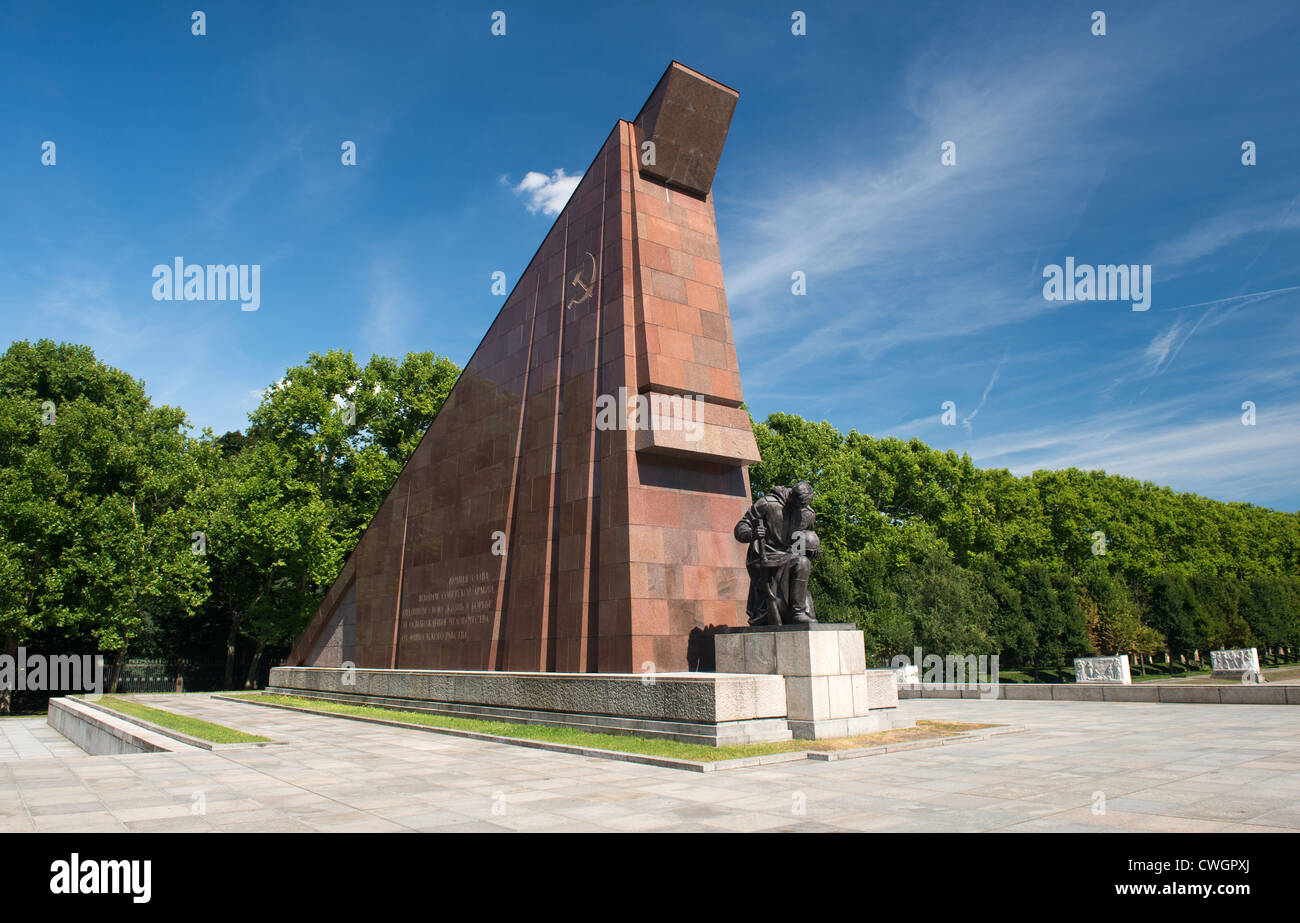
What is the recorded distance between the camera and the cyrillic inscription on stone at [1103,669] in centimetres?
2328

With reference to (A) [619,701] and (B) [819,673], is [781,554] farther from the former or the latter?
(A) [619,701]

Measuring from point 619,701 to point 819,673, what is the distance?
321 cm

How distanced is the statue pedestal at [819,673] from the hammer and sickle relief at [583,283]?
7.79m

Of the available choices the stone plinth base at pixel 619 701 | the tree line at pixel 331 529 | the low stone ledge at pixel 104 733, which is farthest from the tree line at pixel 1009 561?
the low stone ledge at pixel 104 733

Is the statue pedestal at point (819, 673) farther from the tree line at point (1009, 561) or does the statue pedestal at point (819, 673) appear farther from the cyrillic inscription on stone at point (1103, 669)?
the tree line at point (1009, 561)

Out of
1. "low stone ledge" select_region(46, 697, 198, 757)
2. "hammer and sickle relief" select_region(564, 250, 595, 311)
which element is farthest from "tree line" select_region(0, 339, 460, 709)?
"hammer and sickle relief" select_region(564, 250, 595, 311)

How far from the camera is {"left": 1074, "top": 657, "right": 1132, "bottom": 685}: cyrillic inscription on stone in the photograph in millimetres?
23281

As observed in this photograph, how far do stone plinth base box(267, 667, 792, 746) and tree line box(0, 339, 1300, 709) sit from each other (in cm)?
1701

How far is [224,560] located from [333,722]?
2012 centimetres

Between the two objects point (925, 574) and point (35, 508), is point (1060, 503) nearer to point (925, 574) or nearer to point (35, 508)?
point (925, 574)

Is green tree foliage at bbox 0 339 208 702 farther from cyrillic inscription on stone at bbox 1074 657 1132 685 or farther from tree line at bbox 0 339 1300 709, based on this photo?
cyrillic inscription on stone at bbox 1074 657 1132 685

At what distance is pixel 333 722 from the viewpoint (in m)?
17.5

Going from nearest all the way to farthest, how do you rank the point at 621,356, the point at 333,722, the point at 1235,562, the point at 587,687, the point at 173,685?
the point at 587,687, the point at 621,356, the point at 333,722, the point at 173,685, the point at 1235,562

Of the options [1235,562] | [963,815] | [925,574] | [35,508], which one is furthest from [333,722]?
[1235,562]
